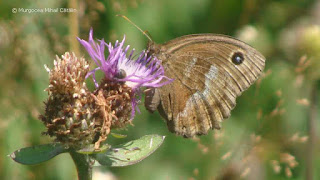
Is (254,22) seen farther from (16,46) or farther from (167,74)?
(16,46)

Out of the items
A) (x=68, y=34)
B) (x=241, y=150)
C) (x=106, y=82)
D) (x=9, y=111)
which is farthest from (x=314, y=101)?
(x=9, y=111)

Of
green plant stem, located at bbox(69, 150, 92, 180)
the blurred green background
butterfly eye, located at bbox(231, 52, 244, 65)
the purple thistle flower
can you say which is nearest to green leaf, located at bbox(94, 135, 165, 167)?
green plant stem, located at bbox(69, 150, 92, 180)

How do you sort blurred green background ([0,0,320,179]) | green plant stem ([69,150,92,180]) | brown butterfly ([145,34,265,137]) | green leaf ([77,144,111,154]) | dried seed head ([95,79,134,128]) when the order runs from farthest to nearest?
blurred green background ([0,0,320,179])
brown butterfly ([145,34,265,137])
dried seed head ([95,79,134,128])
green plant stem ([69,150,92,180])
green leaf ([77,144,111,154])

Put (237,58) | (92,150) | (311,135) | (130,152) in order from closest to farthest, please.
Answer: (92,150), (130,152), (237,58), (311,135)

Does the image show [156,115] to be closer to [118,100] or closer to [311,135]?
[311,135]

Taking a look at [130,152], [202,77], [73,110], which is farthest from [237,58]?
[73,110]

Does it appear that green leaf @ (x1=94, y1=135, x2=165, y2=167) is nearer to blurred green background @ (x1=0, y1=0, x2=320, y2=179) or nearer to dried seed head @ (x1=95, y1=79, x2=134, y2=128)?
dried seed head @ (x1=95, y1=79, x2=134, y2=128)

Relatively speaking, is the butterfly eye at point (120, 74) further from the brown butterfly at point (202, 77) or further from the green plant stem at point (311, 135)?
the green plant stem at point (311, 135)
